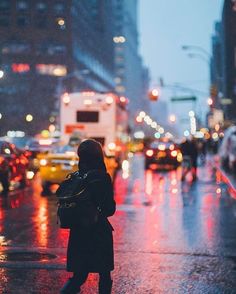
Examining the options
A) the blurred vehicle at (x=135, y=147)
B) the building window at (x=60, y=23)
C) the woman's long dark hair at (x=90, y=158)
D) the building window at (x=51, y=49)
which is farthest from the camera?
the building window at (x=51, y=49)

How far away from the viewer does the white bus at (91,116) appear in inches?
1280

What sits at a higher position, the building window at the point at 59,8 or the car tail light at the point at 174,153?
the building window at the point at 59,8

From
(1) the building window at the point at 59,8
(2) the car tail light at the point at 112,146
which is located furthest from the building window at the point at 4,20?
(2) the car tail light at the point at 112,146

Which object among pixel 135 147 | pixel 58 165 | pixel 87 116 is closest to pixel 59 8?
pixel 135 147

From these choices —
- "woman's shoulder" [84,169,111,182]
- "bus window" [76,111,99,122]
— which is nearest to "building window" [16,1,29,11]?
"bus window" [76,111,99,122]

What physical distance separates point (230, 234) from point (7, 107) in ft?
272

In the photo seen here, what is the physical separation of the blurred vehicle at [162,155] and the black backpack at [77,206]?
3258cm

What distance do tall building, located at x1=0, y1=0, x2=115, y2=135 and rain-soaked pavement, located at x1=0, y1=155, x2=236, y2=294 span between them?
217ft

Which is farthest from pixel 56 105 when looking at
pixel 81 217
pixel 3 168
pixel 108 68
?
pixel 81 217

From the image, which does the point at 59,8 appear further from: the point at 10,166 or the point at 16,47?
the point at 10,166

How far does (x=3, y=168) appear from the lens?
20109mm

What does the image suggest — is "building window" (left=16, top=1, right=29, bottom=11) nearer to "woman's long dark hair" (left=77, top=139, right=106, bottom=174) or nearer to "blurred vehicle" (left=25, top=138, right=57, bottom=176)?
"blurred vehicle" (left=25, top=138, right=57, bottom=176)

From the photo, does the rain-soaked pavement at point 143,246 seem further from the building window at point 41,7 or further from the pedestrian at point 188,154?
the building window at point 41,7

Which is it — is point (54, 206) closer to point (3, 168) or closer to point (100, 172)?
point (3, 168)
